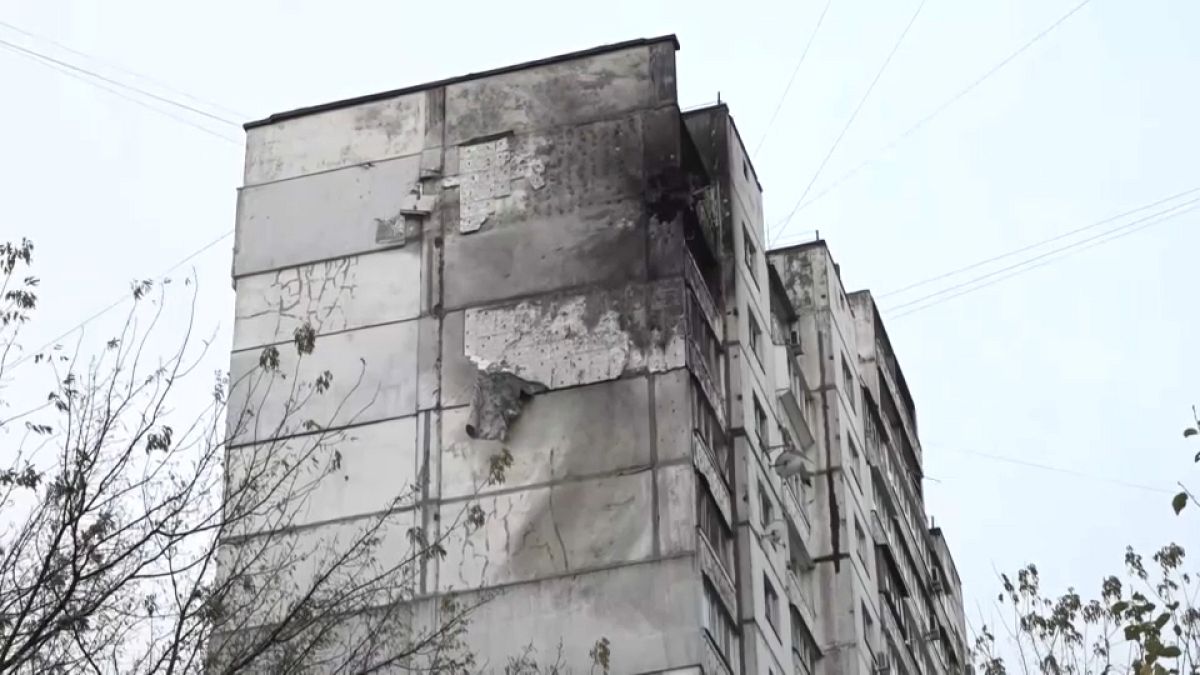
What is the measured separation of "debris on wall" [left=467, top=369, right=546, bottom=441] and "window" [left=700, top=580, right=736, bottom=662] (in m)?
4.32

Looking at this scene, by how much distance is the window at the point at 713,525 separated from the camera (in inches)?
1414

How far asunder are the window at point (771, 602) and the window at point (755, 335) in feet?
14.4

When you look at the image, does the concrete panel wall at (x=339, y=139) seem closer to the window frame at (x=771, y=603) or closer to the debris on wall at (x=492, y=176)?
the debris on wall at (x=492, y=176)

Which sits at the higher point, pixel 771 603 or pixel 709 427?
pixel 709 427

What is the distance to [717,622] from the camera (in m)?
35.5

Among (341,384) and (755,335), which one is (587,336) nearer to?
(341,384)

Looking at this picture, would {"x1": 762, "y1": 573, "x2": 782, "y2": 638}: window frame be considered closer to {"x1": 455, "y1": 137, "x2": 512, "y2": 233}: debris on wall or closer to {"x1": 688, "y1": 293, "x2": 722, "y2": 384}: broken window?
{"x1": 688, "y1": 293, "x2": 722, "y2": 384}: broken window

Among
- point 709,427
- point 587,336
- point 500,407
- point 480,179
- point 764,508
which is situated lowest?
point 764,508

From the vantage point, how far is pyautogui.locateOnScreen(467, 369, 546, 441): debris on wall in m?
37.2

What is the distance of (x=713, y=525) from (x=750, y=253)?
7.26 meters

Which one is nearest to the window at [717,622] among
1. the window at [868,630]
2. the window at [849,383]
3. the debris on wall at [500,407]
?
the debris on wall at [500,407]

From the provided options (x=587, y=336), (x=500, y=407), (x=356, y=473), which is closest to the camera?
(x=500, y=407)

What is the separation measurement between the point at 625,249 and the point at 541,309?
168cm

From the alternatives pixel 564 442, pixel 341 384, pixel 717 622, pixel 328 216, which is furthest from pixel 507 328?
pixel 717 622
